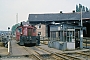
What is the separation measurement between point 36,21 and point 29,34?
1500 inches

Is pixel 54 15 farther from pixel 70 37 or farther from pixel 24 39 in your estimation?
pixel 70 37

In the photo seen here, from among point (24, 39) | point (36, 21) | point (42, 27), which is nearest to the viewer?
point (24, 39)

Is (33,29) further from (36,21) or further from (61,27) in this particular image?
(36,21)

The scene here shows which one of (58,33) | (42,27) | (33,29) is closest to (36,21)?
(42,27)

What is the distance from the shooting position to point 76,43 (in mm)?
20578

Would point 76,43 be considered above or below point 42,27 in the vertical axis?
below

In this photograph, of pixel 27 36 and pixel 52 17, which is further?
pixel 52 17

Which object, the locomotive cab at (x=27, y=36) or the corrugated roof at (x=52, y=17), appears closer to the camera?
the locomotive cab at (x=27, y=36)

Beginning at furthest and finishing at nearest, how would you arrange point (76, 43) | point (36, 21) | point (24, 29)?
point (36, 21) < point (24, 29) < point (76, 43)

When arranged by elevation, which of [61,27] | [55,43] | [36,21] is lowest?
[55,43]

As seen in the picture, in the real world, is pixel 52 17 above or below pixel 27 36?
above

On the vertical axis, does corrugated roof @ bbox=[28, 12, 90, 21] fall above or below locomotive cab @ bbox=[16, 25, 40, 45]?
above

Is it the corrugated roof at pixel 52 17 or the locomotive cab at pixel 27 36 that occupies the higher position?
the corrugated roof at pixel 52 17

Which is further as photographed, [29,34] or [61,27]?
[29,34]
